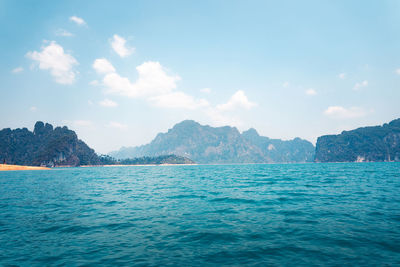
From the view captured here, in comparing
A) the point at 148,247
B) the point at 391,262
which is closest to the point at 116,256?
the point at 148,247

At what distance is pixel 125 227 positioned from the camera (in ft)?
43.1

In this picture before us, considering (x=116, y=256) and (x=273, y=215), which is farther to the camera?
(x=273, y=215)

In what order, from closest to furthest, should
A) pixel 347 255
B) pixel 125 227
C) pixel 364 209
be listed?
pixel 347 255, pixel 125 227, pixel 364 209

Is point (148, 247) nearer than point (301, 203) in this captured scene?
Yes

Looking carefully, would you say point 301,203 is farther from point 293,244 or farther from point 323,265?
point 323,265

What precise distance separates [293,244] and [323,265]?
2.21m

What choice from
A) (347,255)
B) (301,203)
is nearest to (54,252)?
(347,255)

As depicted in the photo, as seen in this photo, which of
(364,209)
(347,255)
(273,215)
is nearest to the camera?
(347,255)

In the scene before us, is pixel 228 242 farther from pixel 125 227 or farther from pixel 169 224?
pixel 125 227

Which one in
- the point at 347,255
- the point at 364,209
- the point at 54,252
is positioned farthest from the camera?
the point at 364,209

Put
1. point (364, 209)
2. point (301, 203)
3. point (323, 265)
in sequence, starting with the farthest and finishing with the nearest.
Result: 1. point (301, 203)
2. point (364, 209)
3. point (323, 265)

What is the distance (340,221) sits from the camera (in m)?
13.5

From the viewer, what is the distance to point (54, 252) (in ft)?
30.9

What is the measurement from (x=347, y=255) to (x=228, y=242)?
5.23 metres
